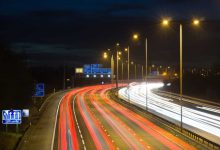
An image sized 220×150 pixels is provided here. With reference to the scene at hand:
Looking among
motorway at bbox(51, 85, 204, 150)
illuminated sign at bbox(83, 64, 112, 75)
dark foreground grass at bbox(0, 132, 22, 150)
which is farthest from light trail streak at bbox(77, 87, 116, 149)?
illuminated sign at bbox(83, 64, 112, 75)

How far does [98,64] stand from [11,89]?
6754 centimetres

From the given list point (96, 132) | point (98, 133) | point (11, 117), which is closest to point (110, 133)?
point (98, 133)

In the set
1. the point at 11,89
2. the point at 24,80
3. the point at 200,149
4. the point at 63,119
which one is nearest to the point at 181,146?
the point at 200,149

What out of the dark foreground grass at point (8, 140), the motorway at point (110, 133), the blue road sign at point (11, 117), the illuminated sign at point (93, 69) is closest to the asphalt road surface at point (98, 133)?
the motorway at point (110, 133)

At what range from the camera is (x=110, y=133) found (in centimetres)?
4928

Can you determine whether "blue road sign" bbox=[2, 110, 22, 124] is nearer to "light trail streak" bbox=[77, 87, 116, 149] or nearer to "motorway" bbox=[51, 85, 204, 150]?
"motorway" bbox=[51, 85, 204, 150]

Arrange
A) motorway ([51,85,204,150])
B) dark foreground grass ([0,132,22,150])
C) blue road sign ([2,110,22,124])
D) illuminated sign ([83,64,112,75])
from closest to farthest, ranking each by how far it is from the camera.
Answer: motorway ([51,85,204,150]) < dark foreground grass ([0,132,22,150]) < blue road sign ([2,110,22,124]) < illuminated sign ([83,64,112,75])

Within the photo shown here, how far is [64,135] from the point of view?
47.6 m

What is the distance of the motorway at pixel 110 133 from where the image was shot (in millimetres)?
40719

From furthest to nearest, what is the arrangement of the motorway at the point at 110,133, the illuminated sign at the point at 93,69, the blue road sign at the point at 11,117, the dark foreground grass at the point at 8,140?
the illuminated sign at the point at 93,69 → the blue road sign at the point at 11,117 → the dark foreground grass at the point at 8,140 → the motorway at the point at 110,133

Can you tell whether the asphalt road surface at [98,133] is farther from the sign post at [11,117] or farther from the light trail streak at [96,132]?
the sign post at [11,117]

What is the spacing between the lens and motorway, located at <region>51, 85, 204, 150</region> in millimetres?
40719

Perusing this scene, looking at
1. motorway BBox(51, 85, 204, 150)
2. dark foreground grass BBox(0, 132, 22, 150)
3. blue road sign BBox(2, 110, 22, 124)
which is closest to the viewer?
motorway BBox(51, 85, 204, 150)

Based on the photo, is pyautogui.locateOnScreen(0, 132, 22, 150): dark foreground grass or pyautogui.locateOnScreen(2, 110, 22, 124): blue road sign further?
pyautogui.locateOnScreen(2, 110, 22, 124): blue road sign
